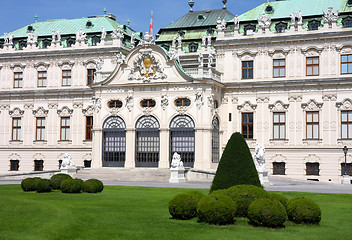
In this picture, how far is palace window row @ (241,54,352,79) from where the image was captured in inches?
2071

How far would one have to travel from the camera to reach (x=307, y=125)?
2100 inches

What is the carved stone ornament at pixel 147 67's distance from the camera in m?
54.2

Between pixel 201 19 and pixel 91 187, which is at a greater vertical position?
pixel 201 19

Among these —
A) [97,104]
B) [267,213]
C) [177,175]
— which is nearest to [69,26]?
[97,104]

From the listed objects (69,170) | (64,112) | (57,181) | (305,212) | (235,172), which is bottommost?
(69,170)

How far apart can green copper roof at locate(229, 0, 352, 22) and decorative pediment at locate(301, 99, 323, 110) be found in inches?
360

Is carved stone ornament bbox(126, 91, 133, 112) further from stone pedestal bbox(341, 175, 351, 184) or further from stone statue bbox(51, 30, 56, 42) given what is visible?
stone pedestal bbox(341, 175, 351, 184)

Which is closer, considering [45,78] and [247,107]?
[247,107]

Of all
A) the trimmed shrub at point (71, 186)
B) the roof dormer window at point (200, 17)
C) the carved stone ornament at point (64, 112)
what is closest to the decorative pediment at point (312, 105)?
the roof dormer window at point (200, 17)

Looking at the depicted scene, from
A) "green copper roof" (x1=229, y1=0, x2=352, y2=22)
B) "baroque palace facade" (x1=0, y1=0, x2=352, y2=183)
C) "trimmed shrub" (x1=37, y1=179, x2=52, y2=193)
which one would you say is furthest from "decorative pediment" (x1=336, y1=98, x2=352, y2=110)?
"trimmed shrub" (x1=37, y1=179, x2=52, y2=193)

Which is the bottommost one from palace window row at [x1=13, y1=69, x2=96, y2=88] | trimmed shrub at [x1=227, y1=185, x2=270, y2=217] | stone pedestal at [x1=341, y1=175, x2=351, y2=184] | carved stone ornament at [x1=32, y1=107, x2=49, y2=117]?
stone pedestal at [x1=341, y1=175, x2=351, y2=184]

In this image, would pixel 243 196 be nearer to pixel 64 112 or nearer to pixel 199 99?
pixel 199 99

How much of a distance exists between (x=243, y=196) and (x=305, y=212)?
2199 mm

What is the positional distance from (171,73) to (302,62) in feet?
43.0
